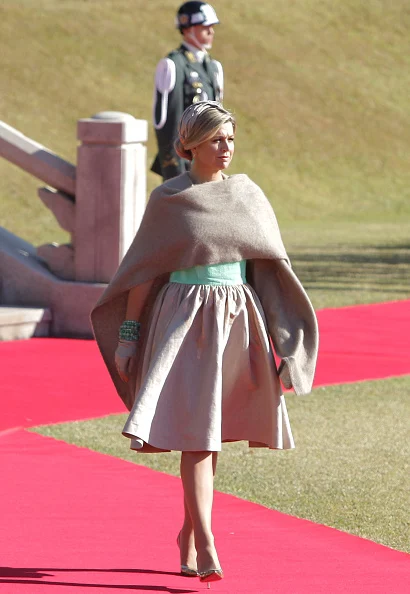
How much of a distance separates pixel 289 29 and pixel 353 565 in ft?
92.0

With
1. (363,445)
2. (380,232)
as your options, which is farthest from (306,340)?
(380,232)

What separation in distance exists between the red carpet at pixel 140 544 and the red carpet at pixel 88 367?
139 cm

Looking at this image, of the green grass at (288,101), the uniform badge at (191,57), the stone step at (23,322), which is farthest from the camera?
the green grass at (288,101)

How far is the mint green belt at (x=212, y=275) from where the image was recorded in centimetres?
446

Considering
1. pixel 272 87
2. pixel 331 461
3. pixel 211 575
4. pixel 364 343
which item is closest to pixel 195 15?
pixel 364 343

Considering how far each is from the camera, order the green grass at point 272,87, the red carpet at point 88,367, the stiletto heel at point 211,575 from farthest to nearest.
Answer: the green grass at point 272,87, the red carpet at point 88,367, the stiletto heel at point 211,575

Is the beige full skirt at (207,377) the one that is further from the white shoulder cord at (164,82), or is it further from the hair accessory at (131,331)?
the white shoulder cord at (164,82)

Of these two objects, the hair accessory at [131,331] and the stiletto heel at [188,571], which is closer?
the stiletto heel at [188,571]

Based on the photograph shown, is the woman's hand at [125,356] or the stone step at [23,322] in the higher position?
the woman's hand at [125,356]

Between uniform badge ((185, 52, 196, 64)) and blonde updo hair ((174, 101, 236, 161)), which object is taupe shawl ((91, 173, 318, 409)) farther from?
uniform badge ((185, 52, 196, 64))

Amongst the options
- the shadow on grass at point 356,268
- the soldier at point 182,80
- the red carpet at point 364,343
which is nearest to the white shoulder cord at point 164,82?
the soldier at point 182,80

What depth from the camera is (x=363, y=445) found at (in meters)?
6.77

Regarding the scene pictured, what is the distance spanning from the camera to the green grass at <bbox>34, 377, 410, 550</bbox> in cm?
548

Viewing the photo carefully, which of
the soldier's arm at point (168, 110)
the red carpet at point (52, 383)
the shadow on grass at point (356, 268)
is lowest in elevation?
the shadow on grass at point (356, 268)
